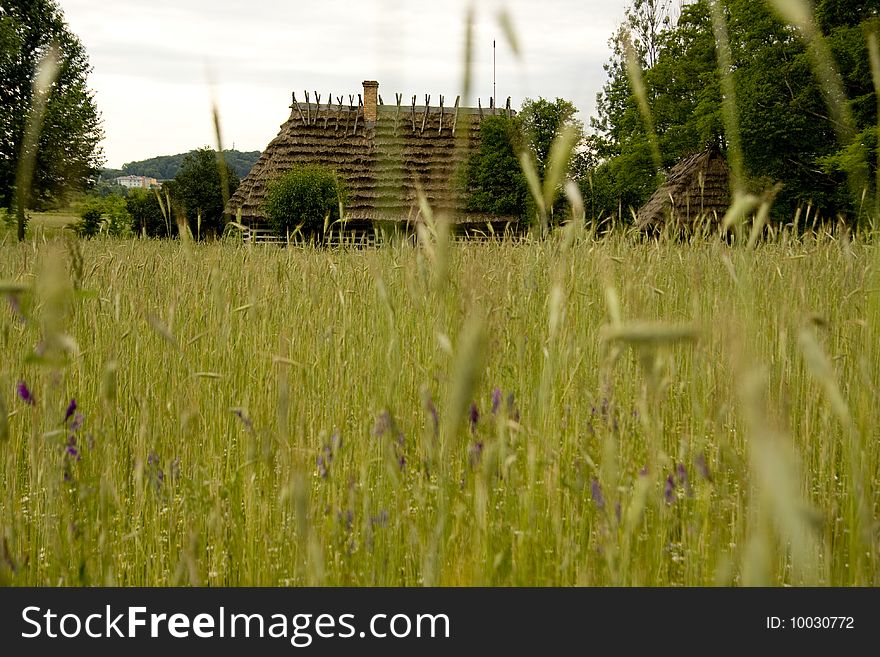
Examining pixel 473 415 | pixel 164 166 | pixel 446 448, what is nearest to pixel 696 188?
pixel 473 415

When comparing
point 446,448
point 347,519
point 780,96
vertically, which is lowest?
point 347,519

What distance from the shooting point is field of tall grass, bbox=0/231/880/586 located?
36.9 inches

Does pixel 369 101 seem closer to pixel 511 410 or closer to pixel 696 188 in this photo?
pixel 696 188

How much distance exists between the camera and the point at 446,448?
0.81 meters

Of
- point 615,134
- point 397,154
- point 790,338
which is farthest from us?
point 615,134

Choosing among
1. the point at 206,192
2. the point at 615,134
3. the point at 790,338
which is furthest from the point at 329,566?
the point at 206,192

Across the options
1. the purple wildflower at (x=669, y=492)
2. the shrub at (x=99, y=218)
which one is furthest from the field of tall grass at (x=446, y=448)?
the shrub at (x=99, y=218)

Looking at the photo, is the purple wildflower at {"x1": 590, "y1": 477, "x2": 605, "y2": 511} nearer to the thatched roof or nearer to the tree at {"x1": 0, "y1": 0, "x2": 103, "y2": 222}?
the tree at {"x1": 0, "y1": 0, "x2": 103, "y2": 222}

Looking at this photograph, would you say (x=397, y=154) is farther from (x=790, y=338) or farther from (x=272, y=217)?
(x=272, y=217)

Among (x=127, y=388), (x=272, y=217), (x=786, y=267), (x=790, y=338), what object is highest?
(x=272, y=217)

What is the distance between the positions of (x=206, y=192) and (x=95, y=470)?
29.4 metres

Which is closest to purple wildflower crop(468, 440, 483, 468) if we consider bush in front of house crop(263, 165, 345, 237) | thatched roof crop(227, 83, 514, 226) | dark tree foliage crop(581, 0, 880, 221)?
dark tree foliage crop(581, 0, 880, 221)

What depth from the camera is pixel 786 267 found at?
3.16m

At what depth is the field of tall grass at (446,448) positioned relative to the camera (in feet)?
3.08
